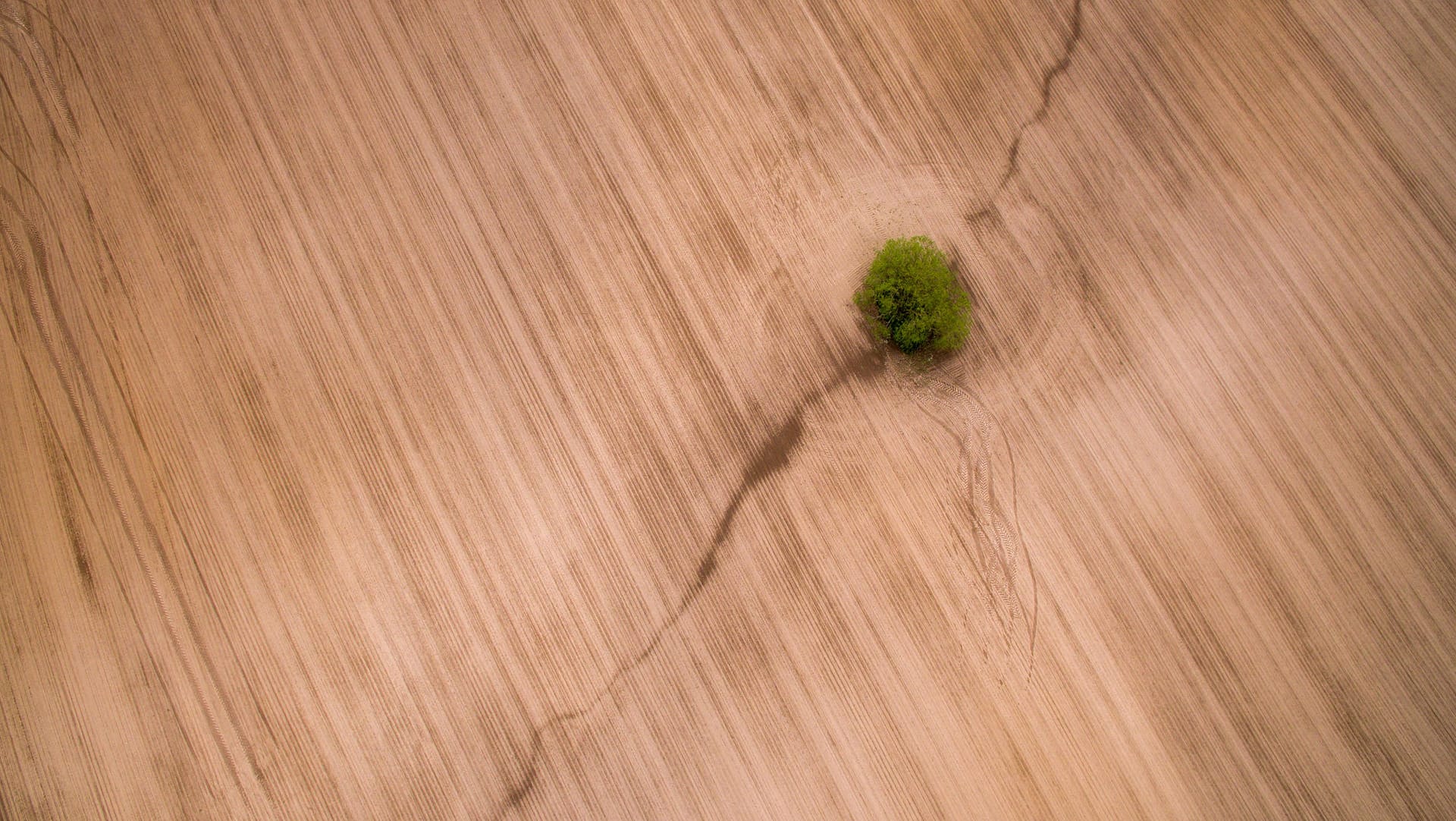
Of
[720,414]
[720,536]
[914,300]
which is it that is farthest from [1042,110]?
[720,536]

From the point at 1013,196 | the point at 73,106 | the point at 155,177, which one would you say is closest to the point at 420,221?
the point at 155,177

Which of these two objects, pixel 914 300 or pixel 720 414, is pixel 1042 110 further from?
pixel 720 414

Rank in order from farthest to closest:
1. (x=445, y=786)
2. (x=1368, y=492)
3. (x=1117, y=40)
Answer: (x=1117, y=40) → (x=1368, y=492) → (x=445, y=786)

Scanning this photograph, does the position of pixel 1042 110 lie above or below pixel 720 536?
above

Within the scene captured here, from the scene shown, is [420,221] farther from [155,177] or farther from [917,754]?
[917,754]

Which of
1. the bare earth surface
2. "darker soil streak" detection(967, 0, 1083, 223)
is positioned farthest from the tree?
"darker soil streak" detection(967, 0, 1083, 223)

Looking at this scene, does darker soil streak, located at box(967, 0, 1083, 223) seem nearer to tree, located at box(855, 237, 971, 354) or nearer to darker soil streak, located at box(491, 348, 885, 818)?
tree, located at box(855, 237, 971, 354)

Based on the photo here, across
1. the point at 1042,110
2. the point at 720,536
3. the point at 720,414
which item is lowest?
the point at 720,536
